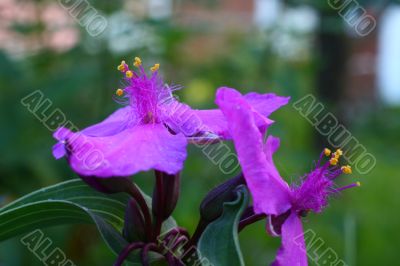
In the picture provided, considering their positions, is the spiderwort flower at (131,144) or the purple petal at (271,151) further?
the purple petal at (271,151)

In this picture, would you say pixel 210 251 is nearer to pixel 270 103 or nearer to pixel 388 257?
pixel 270 103

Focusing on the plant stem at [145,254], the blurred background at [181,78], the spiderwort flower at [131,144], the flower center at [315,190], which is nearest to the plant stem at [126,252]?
the plant stem at [145,254]

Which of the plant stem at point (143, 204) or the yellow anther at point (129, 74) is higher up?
the yellow anther at point (129, 74)

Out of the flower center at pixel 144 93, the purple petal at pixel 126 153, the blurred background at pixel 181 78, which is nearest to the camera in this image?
the purple petal at pixel 126 153

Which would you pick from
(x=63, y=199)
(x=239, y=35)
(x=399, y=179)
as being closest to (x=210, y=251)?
(x=63, y=199)

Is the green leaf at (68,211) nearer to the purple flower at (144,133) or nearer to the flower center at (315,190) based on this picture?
Answer: the purple flower at (144,133)

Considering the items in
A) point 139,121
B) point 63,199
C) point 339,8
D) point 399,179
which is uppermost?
point 399,179

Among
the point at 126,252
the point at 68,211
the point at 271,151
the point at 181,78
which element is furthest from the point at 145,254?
the point at 181,78
